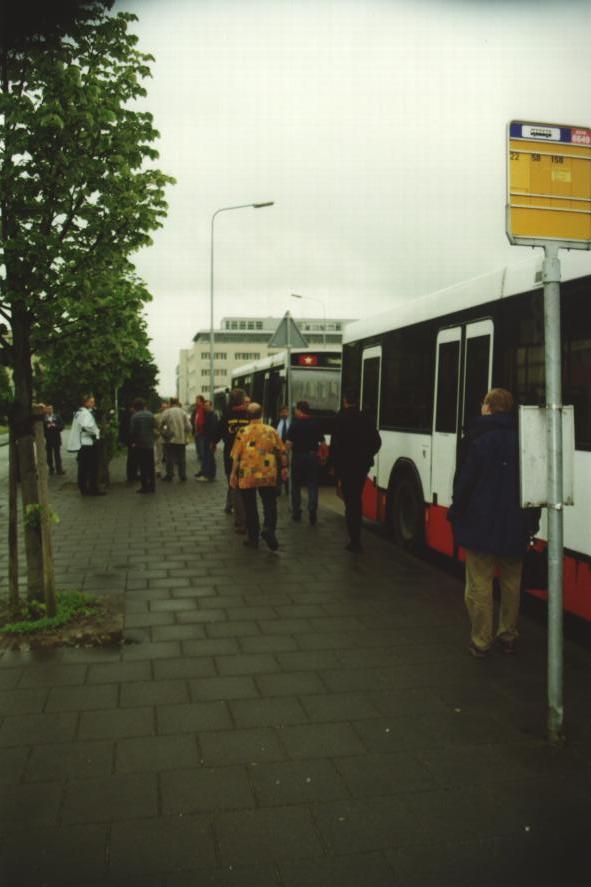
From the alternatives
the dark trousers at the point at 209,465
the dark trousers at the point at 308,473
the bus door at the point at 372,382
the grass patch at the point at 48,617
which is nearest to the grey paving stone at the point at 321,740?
the grass patch at the point at 48,617

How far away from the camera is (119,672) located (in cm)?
521

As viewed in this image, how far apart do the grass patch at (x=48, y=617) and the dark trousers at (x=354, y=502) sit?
11.9ft

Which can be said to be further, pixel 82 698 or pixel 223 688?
pixel 223 688

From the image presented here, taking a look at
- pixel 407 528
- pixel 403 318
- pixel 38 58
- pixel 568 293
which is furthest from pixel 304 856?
pixel 403 318

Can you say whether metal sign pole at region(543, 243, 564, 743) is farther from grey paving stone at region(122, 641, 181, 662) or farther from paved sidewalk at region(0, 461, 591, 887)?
grey paving stone at region(122, 641, 181, 662)

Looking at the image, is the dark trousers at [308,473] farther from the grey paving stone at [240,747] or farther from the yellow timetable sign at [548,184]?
the yellow timetable sign at [548,184]

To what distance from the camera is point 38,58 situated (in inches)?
224

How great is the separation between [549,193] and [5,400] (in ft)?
13.6

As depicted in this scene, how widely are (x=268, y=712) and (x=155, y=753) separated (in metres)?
0.78

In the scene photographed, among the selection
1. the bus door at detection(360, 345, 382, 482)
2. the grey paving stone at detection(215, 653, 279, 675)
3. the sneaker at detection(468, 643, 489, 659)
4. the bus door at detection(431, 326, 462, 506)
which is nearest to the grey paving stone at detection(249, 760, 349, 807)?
the grey paving stone at detection(215, 653, 279, 675)

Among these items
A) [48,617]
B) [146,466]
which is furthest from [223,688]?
[146,466]

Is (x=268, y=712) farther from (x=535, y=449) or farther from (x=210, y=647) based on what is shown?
(x=535, y=449)

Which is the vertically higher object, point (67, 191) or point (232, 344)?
point (232, 344)

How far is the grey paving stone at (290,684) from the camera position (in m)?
4.90
